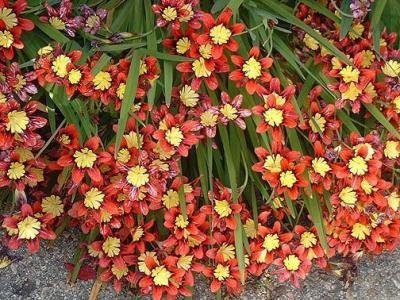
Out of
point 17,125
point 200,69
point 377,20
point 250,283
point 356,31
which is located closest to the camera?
point 17,125

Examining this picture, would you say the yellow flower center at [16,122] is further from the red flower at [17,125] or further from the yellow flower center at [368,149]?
the yellow flower center at [368,149]

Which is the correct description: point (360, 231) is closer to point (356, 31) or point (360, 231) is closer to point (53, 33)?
point (356, 31)

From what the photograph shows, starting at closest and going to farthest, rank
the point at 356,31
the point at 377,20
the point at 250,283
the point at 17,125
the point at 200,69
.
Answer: the point at 17,125 → the point at 200,69 → the point at 377,20 → the point at 356,31 → the point at 250,283

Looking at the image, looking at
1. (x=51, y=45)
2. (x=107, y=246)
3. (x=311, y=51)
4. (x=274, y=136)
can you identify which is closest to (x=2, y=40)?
(x=51, y=45)

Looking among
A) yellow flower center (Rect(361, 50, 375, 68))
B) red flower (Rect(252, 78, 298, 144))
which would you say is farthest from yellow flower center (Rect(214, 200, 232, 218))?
yellow flower center (Rect(361, 50, 375, 68))

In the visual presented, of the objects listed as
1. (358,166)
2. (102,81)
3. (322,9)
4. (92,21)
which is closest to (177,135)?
(102,81)

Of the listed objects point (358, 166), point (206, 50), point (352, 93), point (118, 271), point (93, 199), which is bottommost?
point (118, 271)

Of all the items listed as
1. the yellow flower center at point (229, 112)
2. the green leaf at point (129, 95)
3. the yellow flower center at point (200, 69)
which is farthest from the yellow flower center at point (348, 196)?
the green leaf at point (129, 95)
